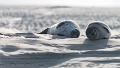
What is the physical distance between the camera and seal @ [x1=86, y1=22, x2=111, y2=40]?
7375mm

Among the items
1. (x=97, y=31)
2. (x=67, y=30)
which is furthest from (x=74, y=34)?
(x=97, y=31)

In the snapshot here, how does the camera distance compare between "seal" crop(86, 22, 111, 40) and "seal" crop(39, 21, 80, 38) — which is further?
"seal" crop(39, 21, 80, 38)

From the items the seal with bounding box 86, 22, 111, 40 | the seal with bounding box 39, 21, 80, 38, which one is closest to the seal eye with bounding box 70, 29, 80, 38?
the seal with bounding box 39, 21, 80, 38

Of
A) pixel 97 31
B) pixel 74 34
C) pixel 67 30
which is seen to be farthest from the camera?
pixel 67 30

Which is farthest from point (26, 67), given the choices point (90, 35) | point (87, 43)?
point (90, 35)

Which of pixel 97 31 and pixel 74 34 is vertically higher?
pixel 97 31

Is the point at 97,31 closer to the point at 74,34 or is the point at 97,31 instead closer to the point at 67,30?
the point at 74,34

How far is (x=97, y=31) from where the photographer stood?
7.43 m

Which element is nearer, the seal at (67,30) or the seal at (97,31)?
Result: the seal at (97,31)

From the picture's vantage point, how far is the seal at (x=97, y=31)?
7.38 metres

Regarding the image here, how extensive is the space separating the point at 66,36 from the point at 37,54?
8.61ft

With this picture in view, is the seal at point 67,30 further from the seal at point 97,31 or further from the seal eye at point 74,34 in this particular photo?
the seal at point 97,31

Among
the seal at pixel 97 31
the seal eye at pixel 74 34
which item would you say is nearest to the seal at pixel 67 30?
the seal eye at pixel 74 34

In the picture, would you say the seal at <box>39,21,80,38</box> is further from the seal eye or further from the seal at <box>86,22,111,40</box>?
the seal at <box>86,22,111,40</box>
